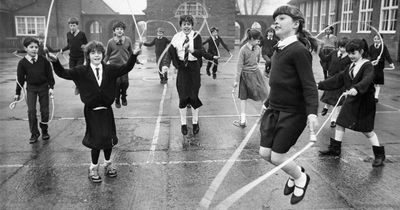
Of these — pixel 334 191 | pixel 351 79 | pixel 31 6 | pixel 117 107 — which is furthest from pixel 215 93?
pixel 31 6

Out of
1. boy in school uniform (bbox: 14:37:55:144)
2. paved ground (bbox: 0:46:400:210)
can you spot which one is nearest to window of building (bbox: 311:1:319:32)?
paved ground (bbox: 0:46:400:210)

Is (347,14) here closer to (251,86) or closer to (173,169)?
(251,86)

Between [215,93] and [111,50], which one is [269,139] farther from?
[215,93]

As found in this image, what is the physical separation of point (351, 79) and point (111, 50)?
16.7 feet

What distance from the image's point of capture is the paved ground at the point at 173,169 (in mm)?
4340

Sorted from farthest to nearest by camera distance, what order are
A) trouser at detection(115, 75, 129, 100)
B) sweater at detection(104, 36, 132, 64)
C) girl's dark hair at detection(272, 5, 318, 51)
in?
trouser at detection(115, 75, 129, 100) → sweater at detection(104, 36, 132, 64) → girl's dark hair at detection(272, 5, 318, 51)

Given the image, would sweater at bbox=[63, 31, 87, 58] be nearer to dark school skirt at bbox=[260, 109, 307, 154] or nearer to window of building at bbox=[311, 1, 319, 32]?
dark school skirt at bbox=[260, 109, 307, 154]

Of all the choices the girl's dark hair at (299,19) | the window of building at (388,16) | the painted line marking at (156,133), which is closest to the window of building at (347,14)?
the window of building at (388,16)

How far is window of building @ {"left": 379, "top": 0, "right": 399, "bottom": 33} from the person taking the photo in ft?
79.5

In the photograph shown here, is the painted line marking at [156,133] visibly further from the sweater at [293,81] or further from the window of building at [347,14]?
the window of building at [347,14]

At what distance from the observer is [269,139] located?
3.96m

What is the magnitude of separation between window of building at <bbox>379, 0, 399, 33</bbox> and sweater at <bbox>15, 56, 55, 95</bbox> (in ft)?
74.8

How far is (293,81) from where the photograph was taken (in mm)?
3809

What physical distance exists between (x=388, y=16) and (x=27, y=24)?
3348cm
